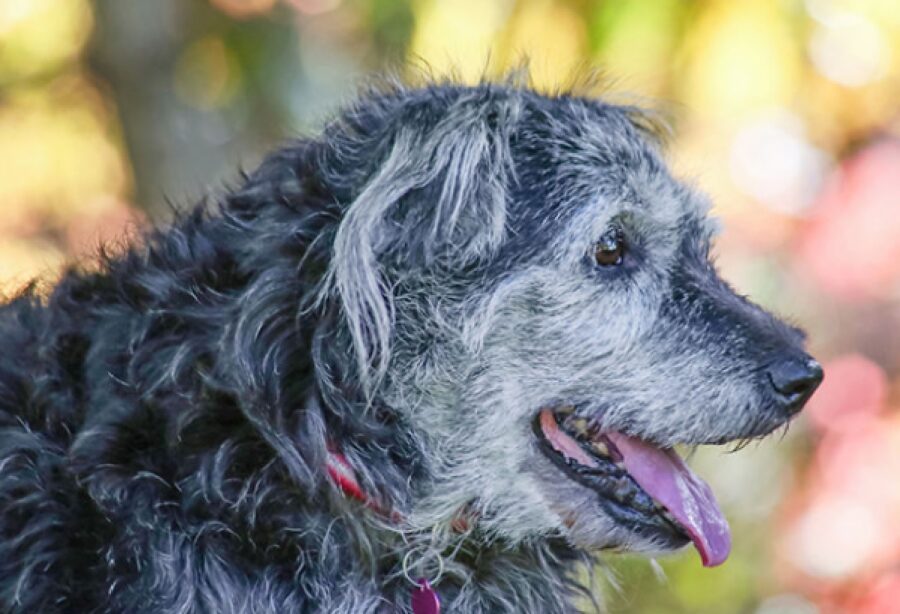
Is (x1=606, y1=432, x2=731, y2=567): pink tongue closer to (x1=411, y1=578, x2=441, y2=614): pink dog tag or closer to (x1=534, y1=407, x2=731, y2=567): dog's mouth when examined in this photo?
(x1=534, y1=407, x2=731, y2=567): dog's mouth

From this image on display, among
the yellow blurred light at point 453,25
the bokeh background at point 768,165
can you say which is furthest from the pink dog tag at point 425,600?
the yellow blurred light at point 453,25

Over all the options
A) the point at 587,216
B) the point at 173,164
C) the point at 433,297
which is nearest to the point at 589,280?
the point at 587,216

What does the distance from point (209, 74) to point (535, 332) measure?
4.14 meters

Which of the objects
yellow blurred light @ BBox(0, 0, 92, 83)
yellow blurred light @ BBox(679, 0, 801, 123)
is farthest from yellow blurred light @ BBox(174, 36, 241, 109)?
yellow blurred light @ BBox(679, 0, 801, 123)

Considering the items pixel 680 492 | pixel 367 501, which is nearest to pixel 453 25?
pixel 680 492

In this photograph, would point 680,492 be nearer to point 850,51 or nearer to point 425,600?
point 425,600

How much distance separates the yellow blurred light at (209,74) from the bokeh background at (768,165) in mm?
29

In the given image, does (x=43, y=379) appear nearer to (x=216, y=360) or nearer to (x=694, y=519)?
(x=216, y=360)

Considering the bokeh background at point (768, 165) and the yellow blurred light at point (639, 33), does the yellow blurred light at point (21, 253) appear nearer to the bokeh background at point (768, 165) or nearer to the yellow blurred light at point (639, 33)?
the bokeh background at point (768, 165)

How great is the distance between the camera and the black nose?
9.45 feet

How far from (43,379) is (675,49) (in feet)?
11.5

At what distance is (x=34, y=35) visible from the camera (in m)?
6.75

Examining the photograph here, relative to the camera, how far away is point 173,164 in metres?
5.76

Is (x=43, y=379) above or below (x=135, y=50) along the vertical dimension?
below
